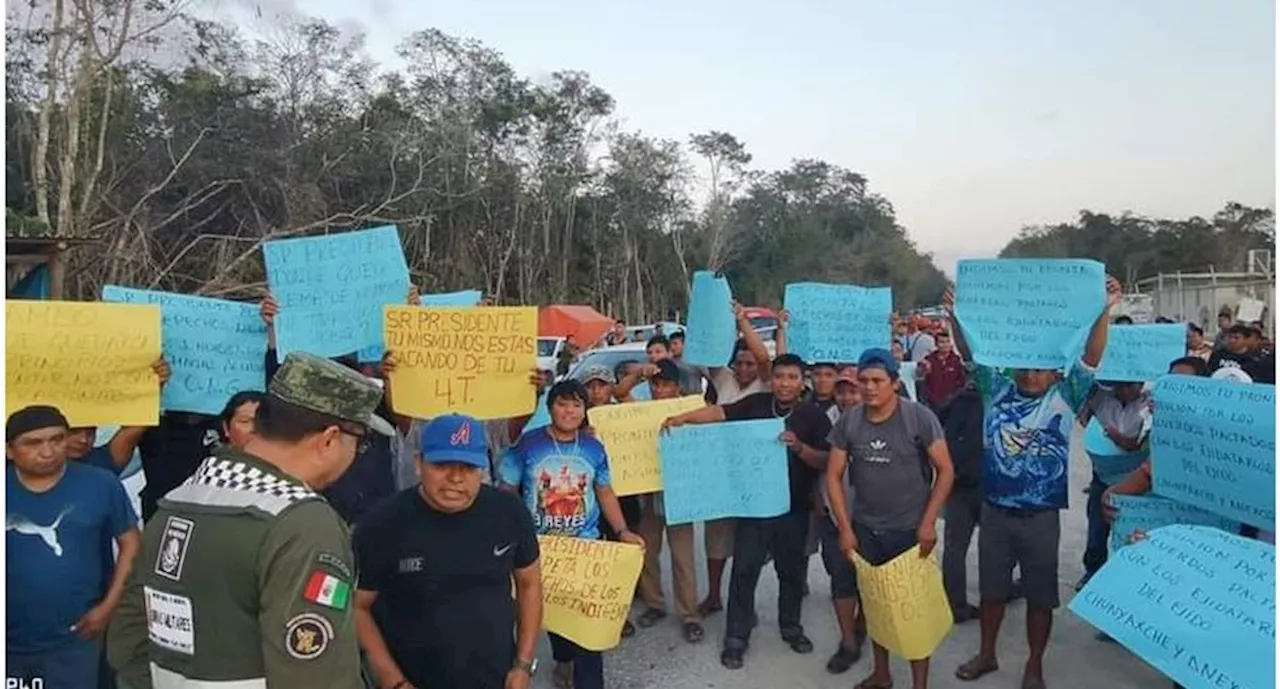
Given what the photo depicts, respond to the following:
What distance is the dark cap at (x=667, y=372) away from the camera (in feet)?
20.0

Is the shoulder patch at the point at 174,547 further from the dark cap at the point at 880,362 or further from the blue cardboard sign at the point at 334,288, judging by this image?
the dark cap at the point at 880,362

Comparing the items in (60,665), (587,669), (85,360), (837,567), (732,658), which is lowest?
(732,658)

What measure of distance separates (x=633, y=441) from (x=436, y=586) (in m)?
2.44

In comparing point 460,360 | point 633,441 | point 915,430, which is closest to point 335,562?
point 460,360

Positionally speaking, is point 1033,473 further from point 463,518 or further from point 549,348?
point 549,348

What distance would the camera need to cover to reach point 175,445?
4410 millimetres

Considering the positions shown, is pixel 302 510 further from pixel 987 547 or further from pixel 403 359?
pixel 987 547

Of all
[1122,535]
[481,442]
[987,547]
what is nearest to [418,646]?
[481,442]

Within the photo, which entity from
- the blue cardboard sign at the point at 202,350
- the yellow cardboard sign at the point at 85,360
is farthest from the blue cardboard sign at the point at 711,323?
the yellow cardboard sign at the point at 85,360


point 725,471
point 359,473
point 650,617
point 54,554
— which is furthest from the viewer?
point 650,617

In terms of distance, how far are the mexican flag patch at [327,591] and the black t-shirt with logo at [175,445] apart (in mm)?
2732

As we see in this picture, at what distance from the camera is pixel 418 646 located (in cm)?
290

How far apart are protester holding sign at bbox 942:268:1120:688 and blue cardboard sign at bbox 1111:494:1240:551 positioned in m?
0.25

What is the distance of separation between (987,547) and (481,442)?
2.85m
